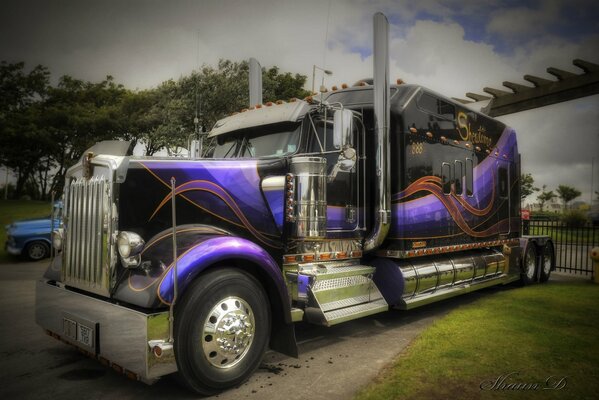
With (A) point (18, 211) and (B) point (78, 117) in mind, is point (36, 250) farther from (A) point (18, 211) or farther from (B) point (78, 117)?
(B) point (78, 117)

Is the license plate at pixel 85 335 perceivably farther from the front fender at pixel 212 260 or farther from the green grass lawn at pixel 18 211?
the green grass lawn at pixel 18 211

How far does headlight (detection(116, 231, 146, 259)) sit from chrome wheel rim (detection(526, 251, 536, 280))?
29.9 feet

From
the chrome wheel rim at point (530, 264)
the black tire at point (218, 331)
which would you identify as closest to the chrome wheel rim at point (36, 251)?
Result: the black tire at point (218, 331)

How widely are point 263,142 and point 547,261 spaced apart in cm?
871

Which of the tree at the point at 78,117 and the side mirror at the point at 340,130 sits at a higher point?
the tree at the point at 78,117

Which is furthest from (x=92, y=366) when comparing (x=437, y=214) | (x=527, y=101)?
(x=527, y=101)

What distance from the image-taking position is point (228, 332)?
3793 millimetres

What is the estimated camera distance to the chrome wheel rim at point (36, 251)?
12.7 m

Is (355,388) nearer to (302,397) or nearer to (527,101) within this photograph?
(302,397)

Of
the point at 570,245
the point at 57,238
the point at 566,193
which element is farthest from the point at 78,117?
the point at 566,193

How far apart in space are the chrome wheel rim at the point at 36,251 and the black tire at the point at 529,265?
13.0m

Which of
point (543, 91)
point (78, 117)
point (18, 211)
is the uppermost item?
point (78, 117)

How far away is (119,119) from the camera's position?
79.9 ft

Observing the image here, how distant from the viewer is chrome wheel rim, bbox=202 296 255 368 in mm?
3703
